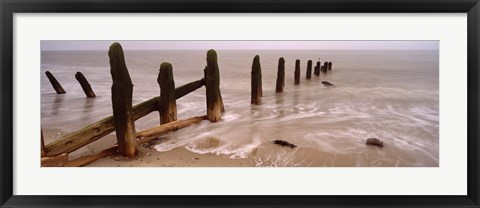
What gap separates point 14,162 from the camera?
8.02ft

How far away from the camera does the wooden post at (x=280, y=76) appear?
8.25 feet

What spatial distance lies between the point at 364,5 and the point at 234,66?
76 centimetres

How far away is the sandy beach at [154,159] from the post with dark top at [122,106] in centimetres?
5

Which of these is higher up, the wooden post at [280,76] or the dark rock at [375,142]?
the wooden post at [280,76]

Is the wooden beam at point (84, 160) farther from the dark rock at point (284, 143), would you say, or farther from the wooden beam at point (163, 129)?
the dark rock at point (284, 143)

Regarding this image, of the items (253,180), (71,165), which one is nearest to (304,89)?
(253,180)

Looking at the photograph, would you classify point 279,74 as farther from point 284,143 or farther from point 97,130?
point 97,130

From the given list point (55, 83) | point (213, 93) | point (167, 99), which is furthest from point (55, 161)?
point (213, 93)

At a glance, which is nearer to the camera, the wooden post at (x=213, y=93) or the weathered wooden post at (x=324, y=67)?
the weathered wooden post at (x=324, y=67)

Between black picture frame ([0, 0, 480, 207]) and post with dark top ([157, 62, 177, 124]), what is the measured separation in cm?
38

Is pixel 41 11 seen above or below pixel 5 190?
above

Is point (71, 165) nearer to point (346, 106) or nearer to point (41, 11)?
point (41, 11)

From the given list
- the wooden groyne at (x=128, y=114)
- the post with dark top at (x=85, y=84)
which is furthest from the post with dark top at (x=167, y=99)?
the post with dark top at (x=85, y=84)

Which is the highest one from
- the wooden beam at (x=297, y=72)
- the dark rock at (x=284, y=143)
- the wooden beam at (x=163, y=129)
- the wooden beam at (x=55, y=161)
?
the wooden beam at (x=297, y=72)
